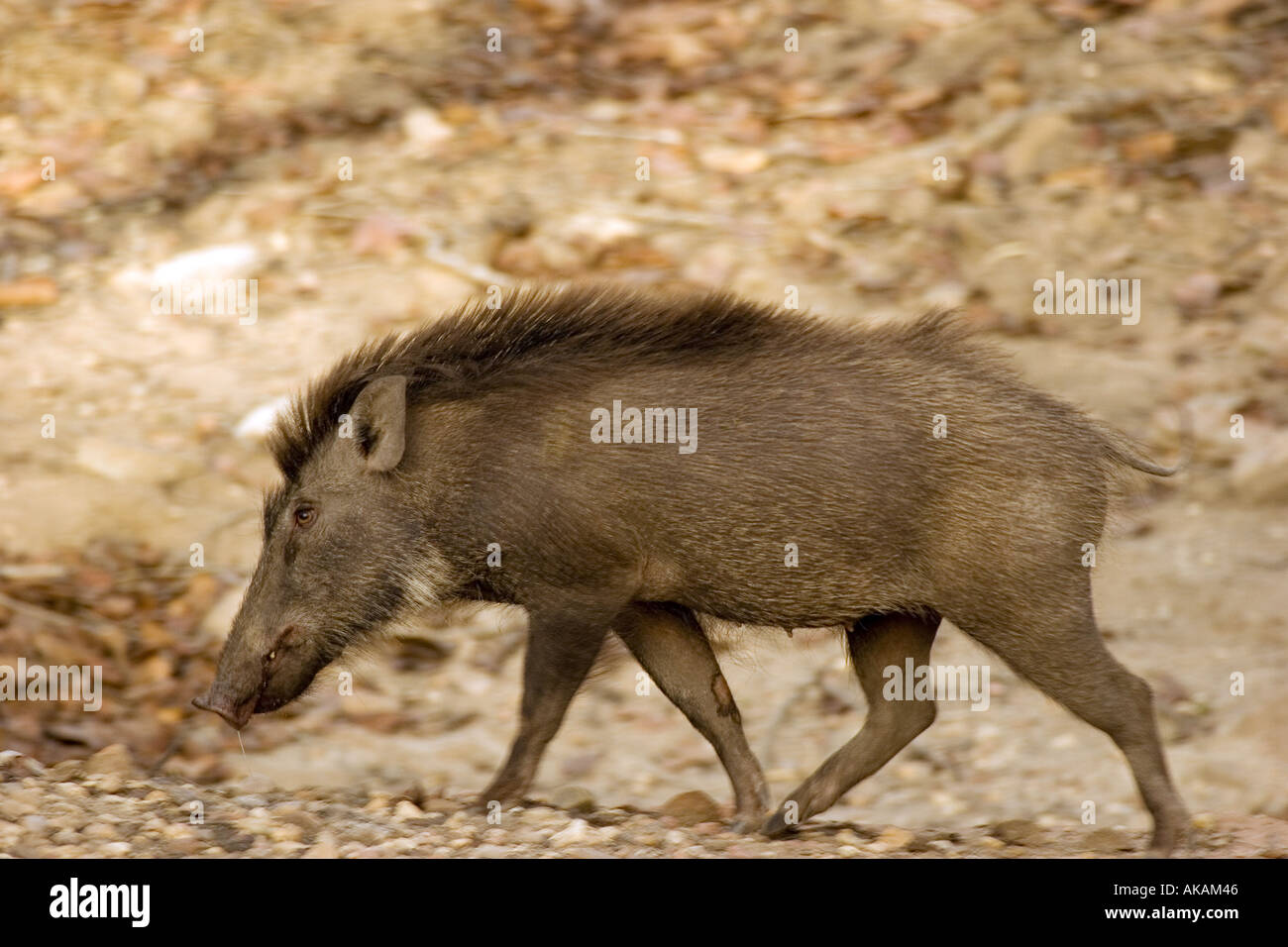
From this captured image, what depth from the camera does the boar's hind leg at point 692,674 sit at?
5949mm

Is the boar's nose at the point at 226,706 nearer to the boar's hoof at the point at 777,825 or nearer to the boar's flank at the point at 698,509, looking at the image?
the boar's flank at the point at 698,509

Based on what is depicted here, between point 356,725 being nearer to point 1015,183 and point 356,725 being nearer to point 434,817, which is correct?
point 434,817

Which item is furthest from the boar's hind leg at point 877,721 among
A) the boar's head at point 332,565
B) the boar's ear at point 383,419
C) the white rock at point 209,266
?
the white rock at point 209,266

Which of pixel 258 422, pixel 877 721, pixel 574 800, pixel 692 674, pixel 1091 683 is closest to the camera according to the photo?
pixel 1091 683

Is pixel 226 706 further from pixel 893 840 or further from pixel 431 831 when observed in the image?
pixel 893 840

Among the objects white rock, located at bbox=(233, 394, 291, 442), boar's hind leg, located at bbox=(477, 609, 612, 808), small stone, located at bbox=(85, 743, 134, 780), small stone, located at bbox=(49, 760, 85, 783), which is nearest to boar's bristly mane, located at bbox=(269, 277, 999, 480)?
boar's hind leg, located at bbox=(477, 609, 612, 808)

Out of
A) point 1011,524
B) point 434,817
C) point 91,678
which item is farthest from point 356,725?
point 1011,524

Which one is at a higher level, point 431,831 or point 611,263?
point 611,263

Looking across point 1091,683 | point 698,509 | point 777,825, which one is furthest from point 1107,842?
point 698,509

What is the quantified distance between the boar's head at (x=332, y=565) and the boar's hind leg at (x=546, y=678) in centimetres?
38

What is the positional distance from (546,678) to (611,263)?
5107 millimetres

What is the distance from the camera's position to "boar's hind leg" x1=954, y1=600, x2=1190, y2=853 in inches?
214

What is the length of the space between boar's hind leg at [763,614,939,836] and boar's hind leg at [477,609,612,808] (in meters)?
0.76

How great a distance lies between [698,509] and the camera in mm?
5492
